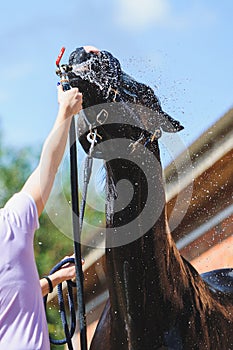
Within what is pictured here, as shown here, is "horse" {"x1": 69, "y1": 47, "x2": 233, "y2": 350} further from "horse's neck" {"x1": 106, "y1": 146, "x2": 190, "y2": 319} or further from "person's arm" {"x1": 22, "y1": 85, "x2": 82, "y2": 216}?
"person's arm" {"x1": 22, "y1": 85, "x2": 82, "y2": 216}

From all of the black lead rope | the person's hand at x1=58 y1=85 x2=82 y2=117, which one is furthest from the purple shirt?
the black lead rope

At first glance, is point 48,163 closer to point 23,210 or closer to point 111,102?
point 23,210

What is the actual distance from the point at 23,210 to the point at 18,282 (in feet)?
0.58

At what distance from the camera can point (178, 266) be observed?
307 cm

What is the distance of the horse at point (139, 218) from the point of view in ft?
9.77

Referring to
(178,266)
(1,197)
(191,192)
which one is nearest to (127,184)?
(178,266)

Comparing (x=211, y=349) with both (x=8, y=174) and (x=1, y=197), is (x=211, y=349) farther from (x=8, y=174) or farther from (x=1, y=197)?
(x=8, y=174)

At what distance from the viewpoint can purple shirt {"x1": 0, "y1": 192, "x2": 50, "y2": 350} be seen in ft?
7.04

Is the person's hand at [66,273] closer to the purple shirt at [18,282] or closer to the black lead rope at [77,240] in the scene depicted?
the black lead rope at [77,240]

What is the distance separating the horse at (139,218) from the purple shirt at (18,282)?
2.83 ft

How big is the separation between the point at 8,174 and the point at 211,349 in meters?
15.5

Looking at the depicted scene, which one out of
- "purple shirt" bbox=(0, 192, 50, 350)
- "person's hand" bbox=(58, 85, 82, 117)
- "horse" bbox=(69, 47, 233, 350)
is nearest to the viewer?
"purple shirt" bbox=(0, 192, 50, 350)

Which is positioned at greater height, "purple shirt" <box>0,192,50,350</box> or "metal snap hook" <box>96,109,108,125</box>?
"metal snap hook" <box>96,109,108,125</box>

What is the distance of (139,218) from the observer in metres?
3.01
